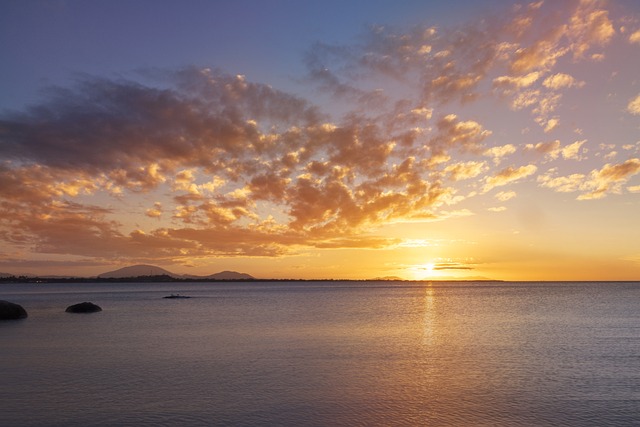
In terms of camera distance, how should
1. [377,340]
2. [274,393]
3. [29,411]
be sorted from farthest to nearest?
[377,340] → [274,393] → [29,411]

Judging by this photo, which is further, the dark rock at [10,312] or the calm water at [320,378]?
the dark rock at [10,312]

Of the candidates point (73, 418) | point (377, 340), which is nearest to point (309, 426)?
point (73, 418)

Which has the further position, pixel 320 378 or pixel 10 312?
pixel 10 312

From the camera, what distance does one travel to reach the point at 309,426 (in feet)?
60.8

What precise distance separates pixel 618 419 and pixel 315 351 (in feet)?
68.6

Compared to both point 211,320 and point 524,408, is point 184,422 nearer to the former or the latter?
point 524,408

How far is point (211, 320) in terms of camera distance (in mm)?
64625

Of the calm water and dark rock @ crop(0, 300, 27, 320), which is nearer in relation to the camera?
the calm water

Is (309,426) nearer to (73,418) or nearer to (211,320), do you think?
(73,418)

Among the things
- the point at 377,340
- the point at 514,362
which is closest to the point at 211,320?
the point at 377,340

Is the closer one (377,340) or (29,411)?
(29,411)

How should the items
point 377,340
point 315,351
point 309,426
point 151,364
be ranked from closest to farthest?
point 309,426 < point 151,364 < point 315,351 < point 377,340

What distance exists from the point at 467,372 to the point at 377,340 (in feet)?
48.7

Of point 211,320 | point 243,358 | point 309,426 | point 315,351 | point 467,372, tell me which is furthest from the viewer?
point 211,320
